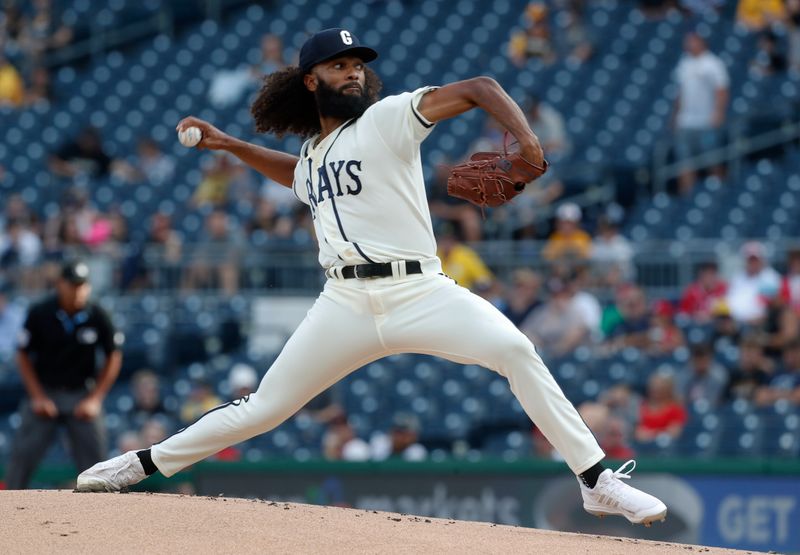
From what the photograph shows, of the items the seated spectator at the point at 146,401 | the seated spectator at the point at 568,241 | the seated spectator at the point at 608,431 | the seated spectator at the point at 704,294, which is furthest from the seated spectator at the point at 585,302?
the seated spectator at the point at 146,401

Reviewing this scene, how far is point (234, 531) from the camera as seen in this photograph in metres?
5.30

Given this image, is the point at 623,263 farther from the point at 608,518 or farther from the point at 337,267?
the point at 337,267

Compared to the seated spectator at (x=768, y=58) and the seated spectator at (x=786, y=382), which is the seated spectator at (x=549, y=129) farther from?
the seated spectator at (x=786, y=382)

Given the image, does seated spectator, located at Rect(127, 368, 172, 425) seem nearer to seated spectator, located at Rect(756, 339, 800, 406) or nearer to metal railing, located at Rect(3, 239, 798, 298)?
metal railing, located at Rect(3, 239, 798, 298)

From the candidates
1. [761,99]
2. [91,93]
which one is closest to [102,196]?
[91,93]

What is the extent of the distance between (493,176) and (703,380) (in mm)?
5815

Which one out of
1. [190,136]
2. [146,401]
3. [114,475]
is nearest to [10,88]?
[146,401]

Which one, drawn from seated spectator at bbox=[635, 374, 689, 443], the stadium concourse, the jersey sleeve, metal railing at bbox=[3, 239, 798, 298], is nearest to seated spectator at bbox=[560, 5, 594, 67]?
the stadium concourse

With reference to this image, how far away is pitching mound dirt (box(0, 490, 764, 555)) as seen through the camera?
512cm

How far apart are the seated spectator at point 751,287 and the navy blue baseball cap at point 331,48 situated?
6.37 metres

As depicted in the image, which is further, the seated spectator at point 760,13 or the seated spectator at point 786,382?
the seated spectator at point 760,13

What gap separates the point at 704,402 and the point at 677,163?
3895 mm

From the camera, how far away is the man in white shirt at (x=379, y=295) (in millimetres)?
5273

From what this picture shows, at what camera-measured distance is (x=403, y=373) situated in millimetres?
11461
